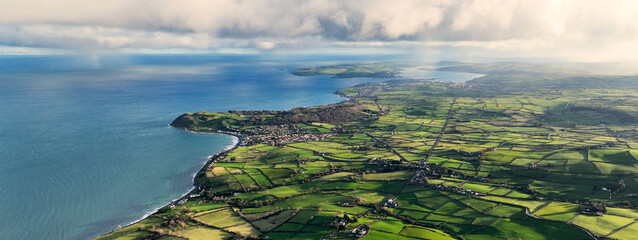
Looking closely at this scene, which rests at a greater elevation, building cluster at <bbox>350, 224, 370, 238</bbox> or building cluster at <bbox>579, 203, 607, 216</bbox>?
building cluster at <bbox>579, 203, 607, 216</bbox>

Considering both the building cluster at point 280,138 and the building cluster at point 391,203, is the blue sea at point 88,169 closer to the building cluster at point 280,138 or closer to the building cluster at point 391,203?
the building cluster at point 280,138

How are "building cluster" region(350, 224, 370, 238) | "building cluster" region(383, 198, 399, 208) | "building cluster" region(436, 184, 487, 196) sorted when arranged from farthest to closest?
"building cluster" region(436, 184, 487, 196) → "building cluster" region(383, 198, 399, 208) → "building cluster" region(350, 224, 370, 238)

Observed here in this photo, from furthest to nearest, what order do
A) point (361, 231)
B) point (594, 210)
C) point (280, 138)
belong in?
1. point (280, 138)
2. point (594, 210)
3. point (361, 231)

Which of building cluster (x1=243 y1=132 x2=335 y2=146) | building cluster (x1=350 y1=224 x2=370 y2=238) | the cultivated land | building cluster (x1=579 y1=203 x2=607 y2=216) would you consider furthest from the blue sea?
building cluster (x1=579 y1=203 x2=607 y2=216)

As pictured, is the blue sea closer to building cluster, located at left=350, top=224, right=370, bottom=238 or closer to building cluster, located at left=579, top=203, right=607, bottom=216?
building cluster, located at left=350, top=224, right=370, bottom=238

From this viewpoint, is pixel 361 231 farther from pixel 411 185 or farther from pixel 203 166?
pixel 203 166

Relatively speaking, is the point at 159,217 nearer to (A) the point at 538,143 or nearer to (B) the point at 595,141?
(A) the point at 538,143

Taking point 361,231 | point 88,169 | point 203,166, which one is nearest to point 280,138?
point 203,166

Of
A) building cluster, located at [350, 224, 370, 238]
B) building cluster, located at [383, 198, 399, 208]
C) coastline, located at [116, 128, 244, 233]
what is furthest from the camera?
building cluster, located at [383, 198, 399, 208]

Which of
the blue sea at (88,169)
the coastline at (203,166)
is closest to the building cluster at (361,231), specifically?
the coastline at (203,166)
